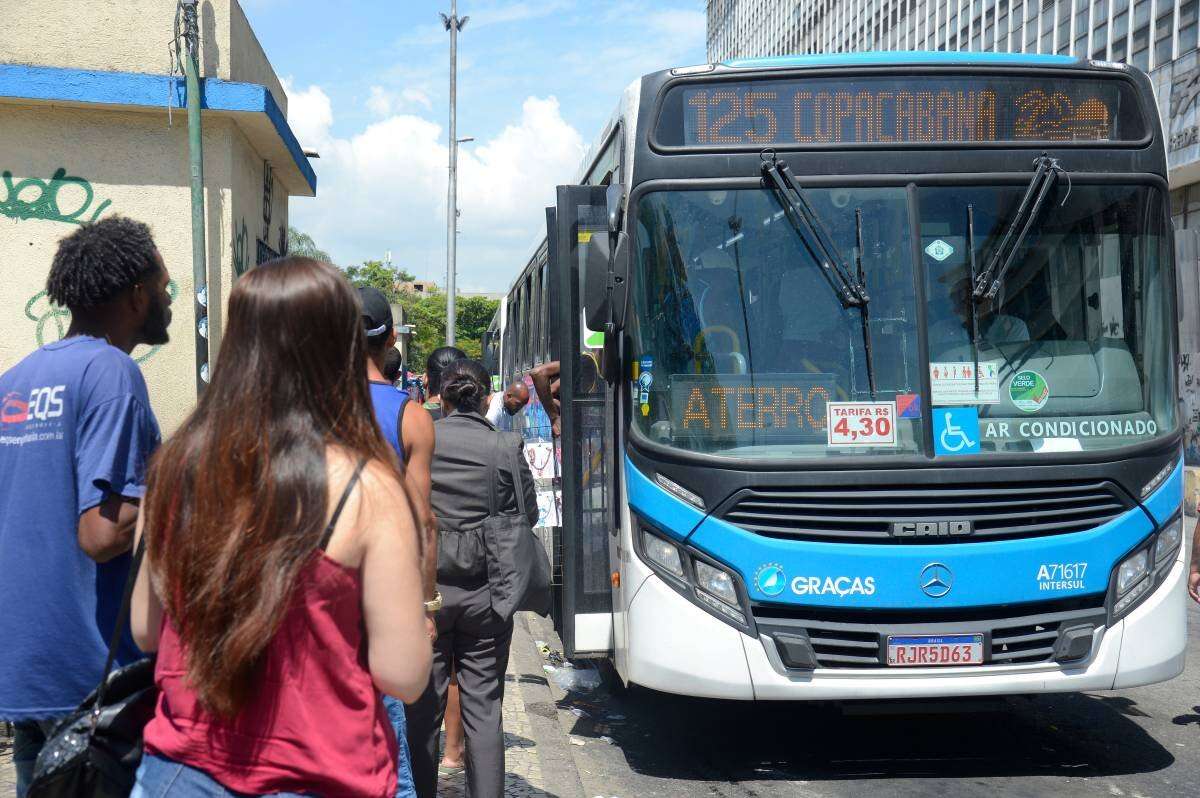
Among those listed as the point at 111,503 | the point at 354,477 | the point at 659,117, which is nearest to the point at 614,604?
the point at 659,117

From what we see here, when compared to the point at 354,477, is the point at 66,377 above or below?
above

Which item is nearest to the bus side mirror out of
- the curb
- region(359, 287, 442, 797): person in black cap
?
region(359, 287, 442, 797): person in black cap

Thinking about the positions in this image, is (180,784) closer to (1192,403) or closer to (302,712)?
(302,712)

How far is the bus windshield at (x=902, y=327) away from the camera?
521 cm

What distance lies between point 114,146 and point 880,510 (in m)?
7.07

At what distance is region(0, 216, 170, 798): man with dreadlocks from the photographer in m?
2.60

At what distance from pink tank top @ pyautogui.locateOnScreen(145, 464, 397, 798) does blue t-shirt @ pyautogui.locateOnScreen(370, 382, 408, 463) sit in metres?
1.59

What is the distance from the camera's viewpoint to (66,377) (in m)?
2.62

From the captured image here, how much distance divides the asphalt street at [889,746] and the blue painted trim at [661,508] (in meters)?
1.09

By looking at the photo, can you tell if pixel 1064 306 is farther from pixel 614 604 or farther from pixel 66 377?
pixel 66 377

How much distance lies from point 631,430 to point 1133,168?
266 cm

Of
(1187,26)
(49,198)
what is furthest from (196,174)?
(1187,26)

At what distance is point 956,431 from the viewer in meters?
5.18

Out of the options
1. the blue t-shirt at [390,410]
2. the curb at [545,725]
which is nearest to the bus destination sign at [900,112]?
the blue t-shirt at [390,410]
